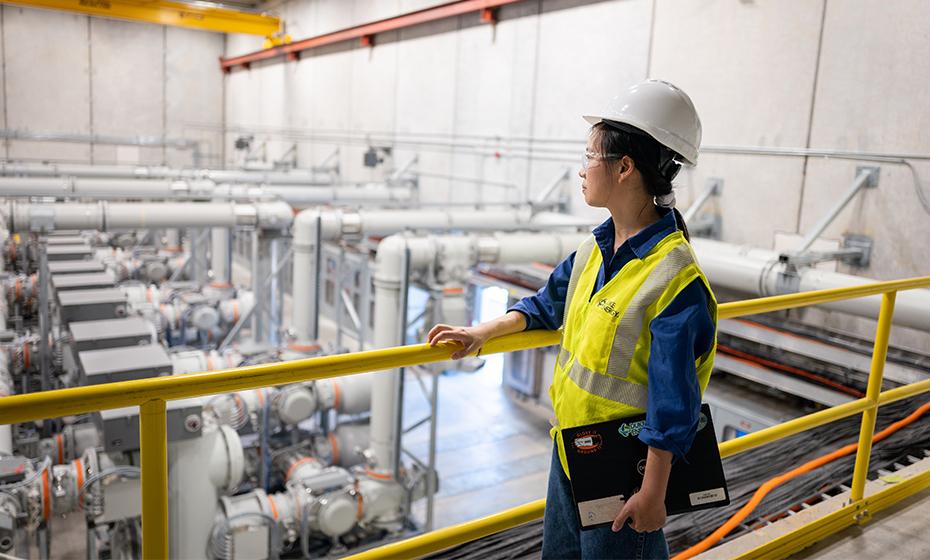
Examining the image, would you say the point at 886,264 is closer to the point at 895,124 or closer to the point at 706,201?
the point at 895,124

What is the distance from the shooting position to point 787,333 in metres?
6.05

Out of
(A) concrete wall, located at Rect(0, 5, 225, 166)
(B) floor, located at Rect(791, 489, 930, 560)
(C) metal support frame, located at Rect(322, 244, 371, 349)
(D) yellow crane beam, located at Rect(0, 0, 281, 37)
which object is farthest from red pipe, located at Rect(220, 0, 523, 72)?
(B) floor, located at Rect(791, 489, 930, 560)

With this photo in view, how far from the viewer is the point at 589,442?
5.27 ft

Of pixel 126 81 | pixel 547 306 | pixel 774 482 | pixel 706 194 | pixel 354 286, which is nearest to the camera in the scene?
pixel 547 306

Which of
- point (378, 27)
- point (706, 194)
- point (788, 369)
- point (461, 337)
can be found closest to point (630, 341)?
point (461, 337)

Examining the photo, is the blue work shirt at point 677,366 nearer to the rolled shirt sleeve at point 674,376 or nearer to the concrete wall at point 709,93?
the rolled shirt sleeve at point 674,376

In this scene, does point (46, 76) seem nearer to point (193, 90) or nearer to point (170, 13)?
point (193, 90)

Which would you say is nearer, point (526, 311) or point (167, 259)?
point (526, 311)

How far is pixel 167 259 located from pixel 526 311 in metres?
12.4

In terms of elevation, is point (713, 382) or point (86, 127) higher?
point (86, 127)

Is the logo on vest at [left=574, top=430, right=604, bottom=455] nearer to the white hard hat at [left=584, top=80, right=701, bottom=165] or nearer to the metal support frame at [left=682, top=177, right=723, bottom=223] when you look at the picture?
the white hard hat at [left=584, top=80, right=701, bottom=165]

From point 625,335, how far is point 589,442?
0.83 feet

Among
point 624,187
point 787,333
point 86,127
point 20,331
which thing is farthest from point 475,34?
point 86,127

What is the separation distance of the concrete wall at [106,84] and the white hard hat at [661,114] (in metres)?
20.0
